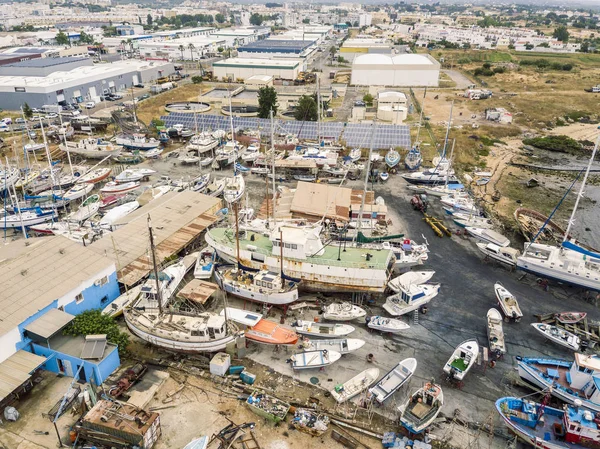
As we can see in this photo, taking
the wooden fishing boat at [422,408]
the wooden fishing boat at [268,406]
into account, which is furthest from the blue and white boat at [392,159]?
the wooden fishing boat at [268,406]

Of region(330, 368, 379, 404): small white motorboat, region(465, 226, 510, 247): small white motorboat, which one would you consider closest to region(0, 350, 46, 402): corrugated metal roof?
region(330, 368, 379, 404): small white motorboat

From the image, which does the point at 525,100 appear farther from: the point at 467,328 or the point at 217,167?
the point at 467,328

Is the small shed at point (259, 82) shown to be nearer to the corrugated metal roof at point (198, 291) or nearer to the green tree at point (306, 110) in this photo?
the green tree at point (306, 110)

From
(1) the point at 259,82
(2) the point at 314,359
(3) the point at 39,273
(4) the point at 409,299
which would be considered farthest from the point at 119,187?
(1) the point at 259,82

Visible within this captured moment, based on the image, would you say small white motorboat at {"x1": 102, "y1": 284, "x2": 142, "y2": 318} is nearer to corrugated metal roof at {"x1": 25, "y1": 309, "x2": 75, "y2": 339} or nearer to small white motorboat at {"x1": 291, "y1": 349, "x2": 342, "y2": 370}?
corrugated metal roof at {"x1": 25, "y1": 309, "x2": 75, "y2": 339}

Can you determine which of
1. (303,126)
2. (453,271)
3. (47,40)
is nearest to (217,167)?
(303,126)

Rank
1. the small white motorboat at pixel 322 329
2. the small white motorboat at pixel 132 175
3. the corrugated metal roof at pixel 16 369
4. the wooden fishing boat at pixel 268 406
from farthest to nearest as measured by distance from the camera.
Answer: the small white motorboat at pixel 132 175, the small white motorboat at pixel 322 329, the wooden fishing boat at pixel 268 406, the corrugated metal roof at pixel 16 369
